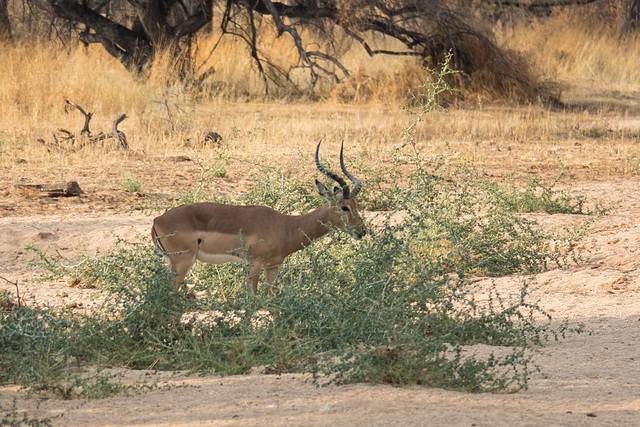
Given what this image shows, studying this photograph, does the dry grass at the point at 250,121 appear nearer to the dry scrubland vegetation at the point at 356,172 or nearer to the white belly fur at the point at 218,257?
the dry scrubland vegetation at the point at 356,172

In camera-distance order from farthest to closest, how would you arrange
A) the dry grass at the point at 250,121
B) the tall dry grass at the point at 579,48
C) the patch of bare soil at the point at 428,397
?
the tall dry grass at the point at 579,48
the dry grass at the point at 250,121
the patch of bare soil at the point at 428,397

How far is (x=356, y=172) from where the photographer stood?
7465 mm

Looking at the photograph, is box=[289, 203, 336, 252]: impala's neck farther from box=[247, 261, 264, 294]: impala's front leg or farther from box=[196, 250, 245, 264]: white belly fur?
box=[196, 250, 245, 264]: white belly fur

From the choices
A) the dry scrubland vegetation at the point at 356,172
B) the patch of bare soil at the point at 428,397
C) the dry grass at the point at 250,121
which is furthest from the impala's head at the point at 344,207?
the dry grass at the point at 250,121

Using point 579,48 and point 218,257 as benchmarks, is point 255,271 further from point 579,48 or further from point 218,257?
point 579,48

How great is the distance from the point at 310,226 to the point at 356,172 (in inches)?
111

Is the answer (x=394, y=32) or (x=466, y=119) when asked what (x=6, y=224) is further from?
(x=394, y=32)

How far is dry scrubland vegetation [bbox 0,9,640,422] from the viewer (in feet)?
12.2

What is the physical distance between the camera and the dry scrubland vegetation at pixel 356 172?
371 centimetres

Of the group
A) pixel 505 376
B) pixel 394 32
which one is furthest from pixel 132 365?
pixel 394 32

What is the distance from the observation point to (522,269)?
5758mm

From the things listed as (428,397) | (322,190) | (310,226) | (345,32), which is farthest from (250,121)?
(428,397)

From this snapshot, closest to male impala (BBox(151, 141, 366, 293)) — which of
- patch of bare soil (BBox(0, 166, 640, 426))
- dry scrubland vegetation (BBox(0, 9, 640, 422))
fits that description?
dry scrubland vegetation (BBox(0, 9, 640, 422))

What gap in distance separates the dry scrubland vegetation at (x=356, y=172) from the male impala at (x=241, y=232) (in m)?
0.15
